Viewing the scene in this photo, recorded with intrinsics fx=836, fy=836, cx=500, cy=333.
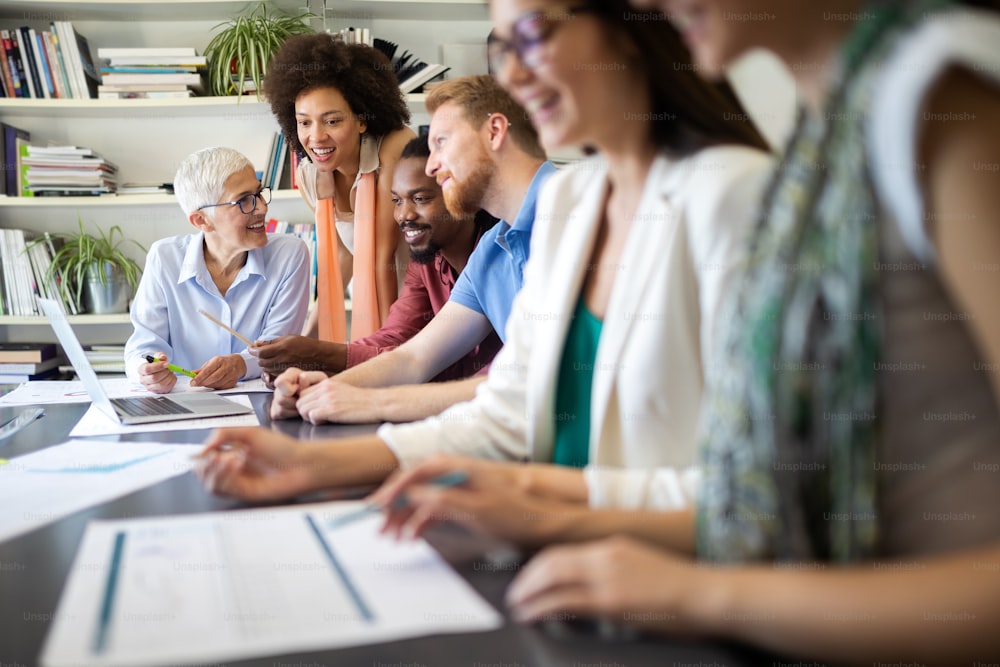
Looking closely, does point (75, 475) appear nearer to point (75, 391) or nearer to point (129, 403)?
point (129, 403)

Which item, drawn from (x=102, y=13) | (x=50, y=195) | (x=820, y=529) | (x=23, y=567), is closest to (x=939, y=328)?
(x=820, y=529)

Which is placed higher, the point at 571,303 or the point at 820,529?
the point at 571,303

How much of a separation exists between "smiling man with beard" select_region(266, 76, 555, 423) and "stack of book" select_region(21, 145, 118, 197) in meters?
1.93

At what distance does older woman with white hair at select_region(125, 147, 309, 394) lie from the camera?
8.34 feet

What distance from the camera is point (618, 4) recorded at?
0.89m

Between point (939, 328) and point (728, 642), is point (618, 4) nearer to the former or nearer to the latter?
point (939, 328)

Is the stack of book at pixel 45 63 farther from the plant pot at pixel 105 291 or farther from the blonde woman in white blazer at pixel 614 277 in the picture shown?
→ the blonde woman in white blazer at pixel 614 277

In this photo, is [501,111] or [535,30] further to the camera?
[501,111]

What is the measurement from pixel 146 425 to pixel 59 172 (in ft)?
7.74

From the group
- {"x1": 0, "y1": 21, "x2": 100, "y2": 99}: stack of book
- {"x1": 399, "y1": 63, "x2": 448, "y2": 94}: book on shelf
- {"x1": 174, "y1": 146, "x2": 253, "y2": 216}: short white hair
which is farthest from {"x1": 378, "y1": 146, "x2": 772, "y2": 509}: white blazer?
{"x1": 0, "y1": 21, "x2": 100, "y2": 99}: stack of book

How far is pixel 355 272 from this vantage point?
2.97m

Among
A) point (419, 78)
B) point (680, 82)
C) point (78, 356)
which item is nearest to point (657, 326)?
point (680, 82)

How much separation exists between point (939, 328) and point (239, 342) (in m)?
2.30

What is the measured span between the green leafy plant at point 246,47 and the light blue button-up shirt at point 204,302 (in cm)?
97
